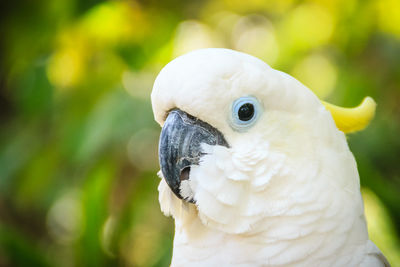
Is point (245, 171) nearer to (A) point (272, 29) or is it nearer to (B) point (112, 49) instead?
(B) point (112, 49)

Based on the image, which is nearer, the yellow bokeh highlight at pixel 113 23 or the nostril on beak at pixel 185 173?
the nostril on beak at pixel 185 173

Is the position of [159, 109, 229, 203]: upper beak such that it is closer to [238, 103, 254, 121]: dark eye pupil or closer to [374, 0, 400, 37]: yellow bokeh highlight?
[238, 103, 254, 121]: dark eye pupil

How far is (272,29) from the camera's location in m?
3.05

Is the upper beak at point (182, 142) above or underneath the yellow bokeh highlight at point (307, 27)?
underneath

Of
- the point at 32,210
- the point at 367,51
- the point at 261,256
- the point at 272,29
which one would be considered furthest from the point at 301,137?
the point at 32,210

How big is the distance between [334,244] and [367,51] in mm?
2473

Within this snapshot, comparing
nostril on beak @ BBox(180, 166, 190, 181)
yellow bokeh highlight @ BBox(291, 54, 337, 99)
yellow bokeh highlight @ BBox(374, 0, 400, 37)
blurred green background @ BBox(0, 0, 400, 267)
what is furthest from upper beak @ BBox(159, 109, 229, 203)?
yellow bokeh highlight @ BBox(374, 0, 400, 37)

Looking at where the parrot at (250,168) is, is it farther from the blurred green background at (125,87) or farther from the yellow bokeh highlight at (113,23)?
the yellow bokeh highlight at (113,23)

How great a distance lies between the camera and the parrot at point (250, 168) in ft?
3.19

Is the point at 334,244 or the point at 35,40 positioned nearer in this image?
the point at 334,244

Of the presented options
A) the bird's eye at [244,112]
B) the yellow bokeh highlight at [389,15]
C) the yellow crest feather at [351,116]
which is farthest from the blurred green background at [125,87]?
the bird's eye at [244,112]

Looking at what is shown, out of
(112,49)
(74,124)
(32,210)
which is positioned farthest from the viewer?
(32,210)

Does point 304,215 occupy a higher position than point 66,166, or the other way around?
point 66,166

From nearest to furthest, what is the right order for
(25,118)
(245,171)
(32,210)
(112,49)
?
(245,171), (112,49), (25,118), (32,210)
